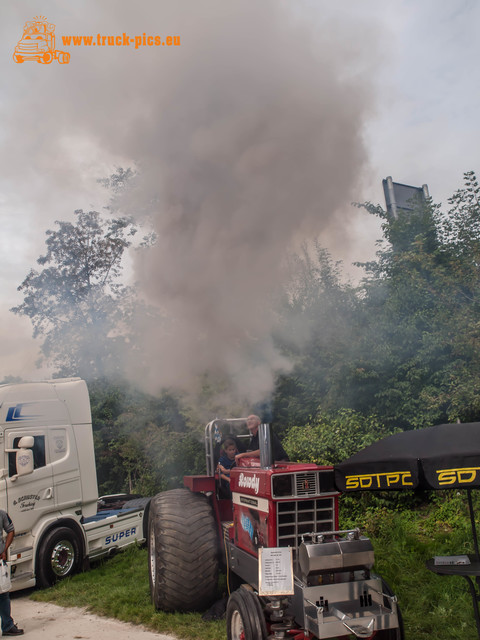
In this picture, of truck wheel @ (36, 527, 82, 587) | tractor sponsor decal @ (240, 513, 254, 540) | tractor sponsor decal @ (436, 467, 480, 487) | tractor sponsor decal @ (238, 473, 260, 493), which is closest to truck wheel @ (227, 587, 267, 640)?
tractor sponsor decal @ (240, 513, 254, 540)

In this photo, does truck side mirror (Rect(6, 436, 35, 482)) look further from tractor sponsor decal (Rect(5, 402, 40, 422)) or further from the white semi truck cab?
tractor sponsor decal (Rect(5, 402, 40, 422))

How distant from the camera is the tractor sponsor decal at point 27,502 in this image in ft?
24.6

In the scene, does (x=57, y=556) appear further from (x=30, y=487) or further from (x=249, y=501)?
(x=249, y=501)

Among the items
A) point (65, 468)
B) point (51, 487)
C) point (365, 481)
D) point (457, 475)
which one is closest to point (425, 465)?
point (457, 475)

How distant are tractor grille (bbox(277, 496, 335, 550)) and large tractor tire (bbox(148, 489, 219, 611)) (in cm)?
124

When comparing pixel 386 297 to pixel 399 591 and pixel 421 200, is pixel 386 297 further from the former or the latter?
pixel 399 591

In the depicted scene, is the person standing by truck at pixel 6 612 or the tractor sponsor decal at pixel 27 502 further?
the tractor sponsor decal at pixel 27 502

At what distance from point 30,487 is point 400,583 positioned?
17.9 feet

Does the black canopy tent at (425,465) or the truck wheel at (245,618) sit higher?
the black canopy tent at (425,465)

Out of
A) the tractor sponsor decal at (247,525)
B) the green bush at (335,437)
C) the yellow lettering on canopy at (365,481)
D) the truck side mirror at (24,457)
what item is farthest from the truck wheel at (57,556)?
the yellow lettering on canopy at (365,481)

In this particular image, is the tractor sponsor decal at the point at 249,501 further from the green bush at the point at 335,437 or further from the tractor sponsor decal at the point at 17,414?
the tractor sponsor decal at the point at 17,414

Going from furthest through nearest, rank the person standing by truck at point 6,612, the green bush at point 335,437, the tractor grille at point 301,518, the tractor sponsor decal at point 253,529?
the green bush at point 335,437 → the person standing by truck at point 6,612 → the tractor sponsor decal at point 253,529 → the tractor grille at point 301,518

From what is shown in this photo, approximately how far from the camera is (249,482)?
486 centimetres

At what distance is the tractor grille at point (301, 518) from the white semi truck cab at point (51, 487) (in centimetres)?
461
